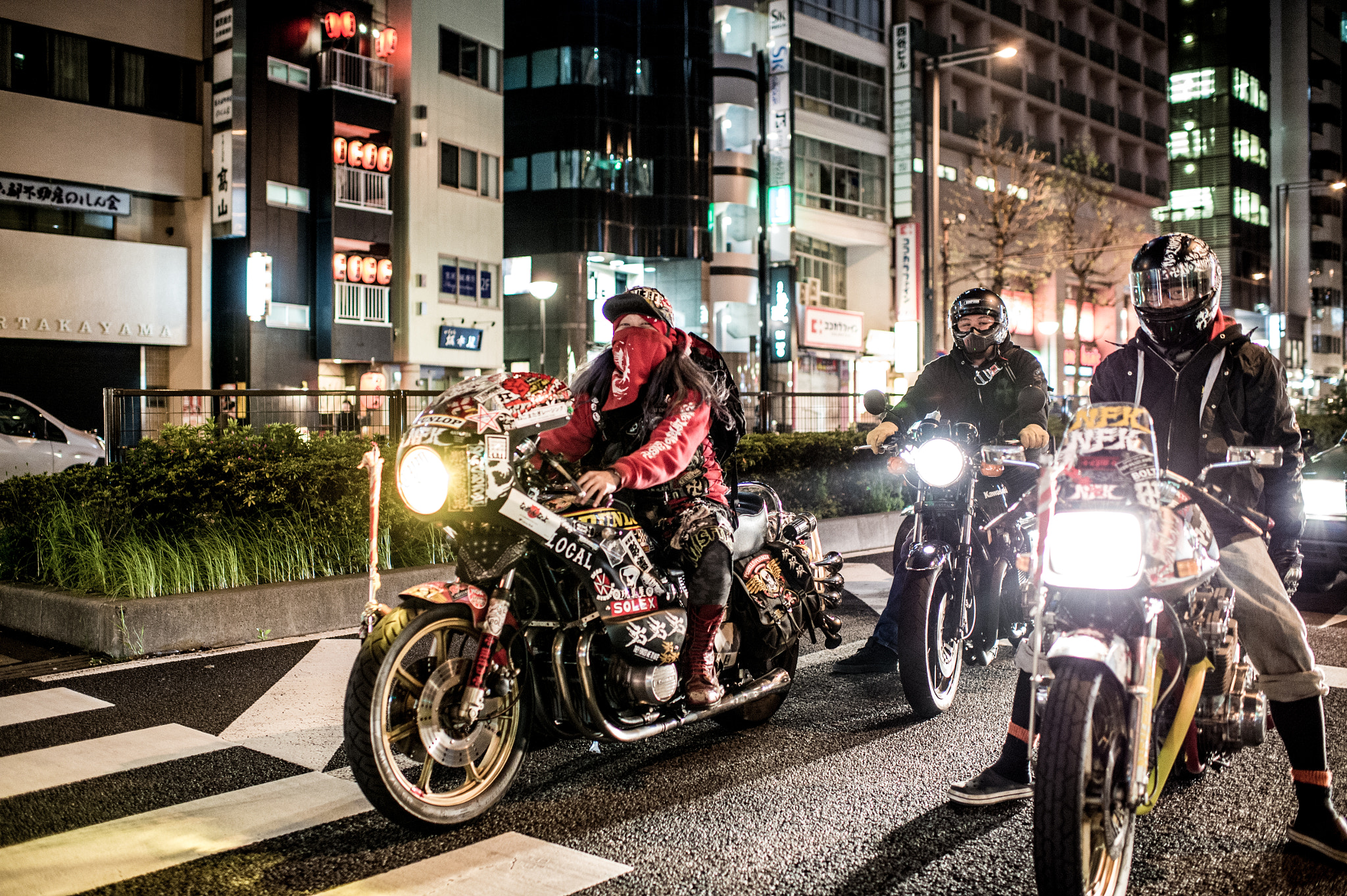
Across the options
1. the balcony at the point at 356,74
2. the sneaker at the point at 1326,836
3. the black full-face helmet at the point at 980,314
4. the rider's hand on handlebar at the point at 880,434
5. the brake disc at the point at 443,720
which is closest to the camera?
the sneaker at the point at 1326,836

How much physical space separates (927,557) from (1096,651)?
8.11 ft

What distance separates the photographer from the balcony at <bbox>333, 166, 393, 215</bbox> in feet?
106

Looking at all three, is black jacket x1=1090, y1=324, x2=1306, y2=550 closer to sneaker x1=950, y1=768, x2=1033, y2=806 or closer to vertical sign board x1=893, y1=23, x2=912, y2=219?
sneaker x1=950, y1=768, x2=1033, y2=806

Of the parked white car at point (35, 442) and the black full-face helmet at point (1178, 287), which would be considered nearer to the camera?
the black full-face helmet at point (1178, 287)

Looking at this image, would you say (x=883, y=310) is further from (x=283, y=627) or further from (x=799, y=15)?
(x=283, y=627)

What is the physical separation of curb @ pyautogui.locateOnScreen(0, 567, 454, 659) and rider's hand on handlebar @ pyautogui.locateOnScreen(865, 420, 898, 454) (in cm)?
379

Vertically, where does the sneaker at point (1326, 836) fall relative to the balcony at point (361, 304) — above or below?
below

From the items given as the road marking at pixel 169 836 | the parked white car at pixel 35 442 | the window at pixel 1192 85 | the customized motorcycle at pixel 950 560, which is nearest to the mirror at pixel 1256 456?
the customized motorcycle at pixel 950 560

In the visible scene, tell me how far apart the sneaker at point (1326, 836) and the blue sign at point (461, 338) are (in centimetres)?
3271

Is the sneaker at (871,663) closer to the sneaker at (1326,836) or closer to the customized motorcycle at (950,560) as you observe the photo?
the customized motorcycle at (950,560)

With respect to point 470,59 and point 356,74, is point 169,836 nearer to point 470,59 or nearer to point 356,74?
point 356,74

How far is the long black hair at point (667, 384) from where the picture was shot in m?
4.51

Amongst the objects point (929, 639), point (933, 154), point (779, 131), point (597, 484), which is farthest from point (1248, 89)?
point (597, 484)

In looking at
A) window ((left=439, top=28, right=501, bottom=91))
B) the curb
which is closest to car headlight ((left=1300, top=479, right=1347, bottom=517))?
the curb
